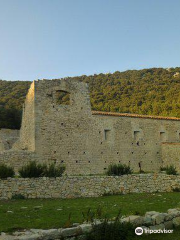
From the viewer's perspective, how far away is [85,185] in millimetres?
13414

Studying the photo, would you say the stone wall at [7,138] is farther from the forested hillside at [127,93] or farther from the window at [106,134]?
the window at [106,134]

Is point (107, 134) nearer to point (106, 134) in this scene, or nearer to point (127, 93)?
point (106, 134)

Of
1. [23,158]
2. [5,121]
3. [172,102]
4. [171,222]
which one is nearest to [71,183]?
[23,158]

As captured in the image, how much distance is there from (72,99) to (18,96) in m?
27.9

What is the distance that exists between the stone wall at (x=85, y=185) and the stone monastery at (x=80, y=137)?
5153mm

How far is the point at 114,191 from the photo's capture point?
547 inches

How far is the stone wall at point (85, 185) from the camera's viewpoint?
40.3 feet

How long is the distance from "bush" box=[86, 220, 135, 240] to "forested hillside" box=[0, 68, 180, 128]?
2970 centimetres

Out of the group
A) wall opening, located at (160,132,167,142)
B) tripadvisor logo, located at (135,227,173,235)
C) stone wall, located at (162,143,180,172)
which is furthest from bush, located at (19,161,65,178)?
wall opening, located at (160,132,167,142)

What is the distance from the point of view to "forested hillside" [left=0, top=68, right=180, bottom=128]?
4012cm

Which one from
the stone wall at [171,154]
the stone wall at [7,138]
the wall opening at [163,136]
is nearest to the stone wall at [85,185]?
the stone wall at [171,154]

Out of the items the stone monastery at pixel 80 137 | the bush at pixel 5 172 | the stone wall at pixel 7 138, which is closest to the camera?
the bush at pixel 5 172

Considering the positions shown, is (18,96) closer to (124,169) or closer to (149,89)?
(149,89)

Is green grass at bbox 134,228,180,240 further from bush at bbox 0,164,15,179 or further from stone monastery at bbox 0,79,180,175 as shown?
stone monastery at bbox 0,79,180,175
